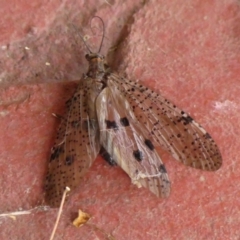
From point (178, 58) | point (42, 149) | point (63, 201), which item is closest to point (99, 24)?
Result: point (178, 58)

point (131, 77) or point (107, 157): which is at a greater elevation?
point (131, 77)

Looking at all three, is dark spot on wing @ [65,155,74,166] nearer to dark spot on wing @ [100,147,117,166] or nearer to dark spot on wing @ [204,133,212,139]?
dark spot on wing @ [100,147,117,166]

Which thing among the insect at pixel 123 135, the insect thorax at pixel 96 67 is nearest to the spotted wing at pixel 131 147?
the insect at pixel 123 135

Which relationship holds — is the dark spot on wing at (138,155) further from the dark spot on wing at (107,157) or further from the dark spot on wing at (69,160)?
the dark spot on wing at (69,160)

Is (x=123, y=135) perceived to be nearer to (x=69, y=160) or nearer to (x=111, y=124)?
(x=111, y=124)

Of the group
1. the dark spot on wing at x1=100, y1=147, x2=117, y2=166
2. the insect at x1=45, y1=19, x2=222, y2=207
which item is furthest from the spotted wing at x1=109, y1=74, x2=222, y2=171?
the dark spot on wing at x1=100, y1=147, x2=117, y2=166

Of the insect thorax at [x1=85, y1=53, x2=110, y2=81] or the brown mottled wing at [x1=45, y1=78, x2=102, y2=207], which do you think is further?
the insect thorax at [x1=85, y1=53, x2=110, y2=81]

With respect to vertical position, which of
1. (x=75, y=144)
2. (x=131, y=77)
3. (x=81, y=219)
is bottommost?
(x=81, y=219)

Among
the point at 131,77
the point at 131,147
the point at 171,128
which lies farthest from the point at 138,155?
A: the point at 131,77
